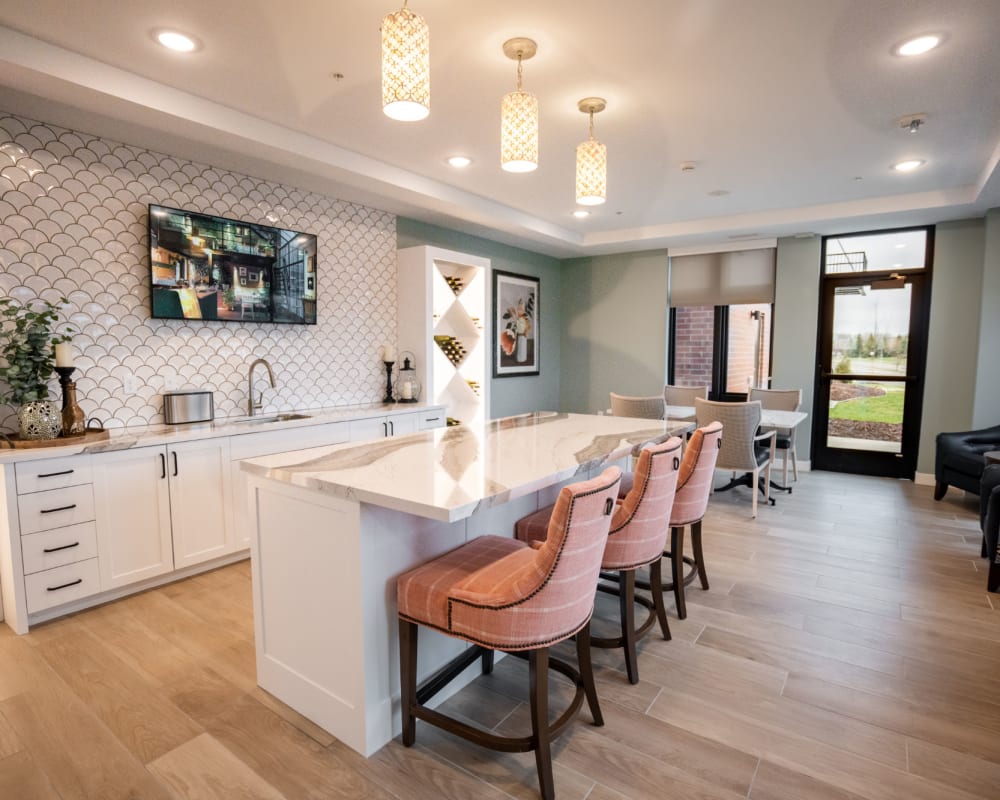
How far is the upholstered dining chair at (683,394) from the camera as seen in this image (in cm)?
584

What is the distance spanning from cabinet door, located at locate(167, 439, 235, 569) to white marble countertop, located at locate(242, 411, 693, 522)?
1.28 metres

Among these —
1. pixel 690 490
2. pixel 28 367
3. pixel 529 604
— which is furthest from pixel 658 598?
pixel 28 367

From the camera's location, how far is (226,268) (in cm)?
362

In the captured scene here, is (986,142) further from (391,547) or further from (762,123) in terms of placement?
(391,547)

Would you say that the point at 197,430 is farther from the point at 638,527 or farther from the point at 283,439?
the point at 638,527

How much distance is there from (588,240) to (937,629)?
4.87 m

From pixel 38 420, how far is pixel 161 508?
708 millimetres

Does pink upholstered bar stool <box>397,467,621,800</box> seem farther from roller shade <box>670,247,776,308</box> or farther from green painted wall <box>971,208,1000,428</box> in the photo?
roller shade <box>670,247,776,308</box>

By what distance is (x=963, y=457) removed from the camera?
14.5 ft

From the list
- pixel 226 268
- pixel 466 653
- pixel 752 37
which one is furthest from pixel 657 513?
pixel 226 268

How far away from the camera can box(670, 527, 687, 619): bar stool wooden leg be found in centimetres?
266

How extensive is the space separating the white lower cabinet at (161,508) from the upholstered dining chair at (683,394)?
14.2 ft

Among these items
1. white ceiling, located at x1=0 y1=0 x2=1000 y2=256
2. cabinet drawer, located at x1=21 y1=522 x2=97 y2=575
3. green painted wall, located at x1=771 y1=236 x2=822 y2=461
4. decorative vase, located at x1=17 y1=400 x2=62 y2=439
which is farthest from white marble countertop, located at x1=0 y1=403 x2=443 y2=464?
green painted wall, located at x1=771 y1=236 x2=822 y2=461

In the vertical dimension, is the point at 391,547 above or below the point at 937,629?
above
